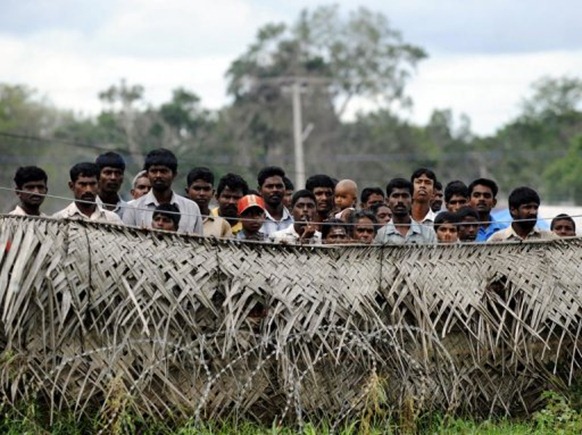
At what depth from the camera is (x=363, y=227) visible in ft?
28.6

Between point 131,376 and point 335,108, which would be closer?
point 131,376

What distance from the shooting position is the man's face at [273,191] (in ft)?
30.9

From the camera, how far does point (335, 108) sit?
1781 inches

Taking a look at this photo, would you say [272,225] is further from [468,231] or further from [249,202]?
[468,231]

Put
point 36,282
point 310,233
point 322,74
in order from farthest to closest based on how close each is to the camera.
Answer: point 322,74 → point 310,233 → point 36,282

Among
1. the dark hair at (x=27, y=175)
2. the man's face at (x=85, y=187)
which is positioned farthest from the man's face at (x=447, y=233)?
the dark hair at (x=27, y=175)

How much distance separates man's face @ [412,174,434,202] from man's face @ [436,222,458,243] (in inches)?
32.4

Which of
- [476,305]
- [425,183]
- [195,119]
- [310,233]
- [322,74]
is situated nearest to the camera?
[476,305]

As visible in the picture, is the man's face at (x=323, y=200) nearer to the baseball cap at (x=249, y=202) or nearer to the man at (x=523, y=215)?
the baseball cap at (x=249, y=202)

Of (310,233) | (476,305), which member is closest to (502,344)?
(476,305)

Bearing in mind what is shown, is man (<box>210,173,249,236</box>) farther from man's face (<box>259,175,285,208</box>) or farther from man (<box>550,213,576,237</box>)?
man (<box>550,213,576,237</box>)

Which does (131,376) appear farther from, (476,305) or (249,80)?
(249,80)

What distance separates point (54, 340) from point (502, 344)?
2.65 metres

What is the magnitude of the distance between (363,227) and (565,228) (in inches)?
62.6
